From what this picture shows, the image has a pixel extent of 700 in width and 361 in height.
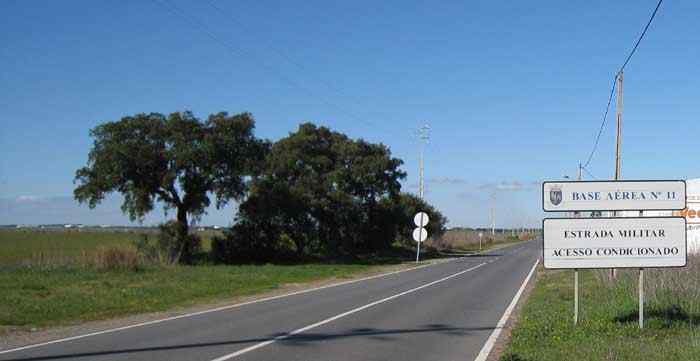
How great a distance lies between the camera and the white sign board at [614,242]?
14227 millimetres

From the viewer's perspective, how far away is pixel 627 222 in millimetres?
14414

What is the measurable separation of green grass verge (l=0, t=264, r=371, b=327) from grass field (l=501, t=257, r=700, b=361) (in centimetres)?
944

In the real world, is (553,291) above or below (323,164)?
below

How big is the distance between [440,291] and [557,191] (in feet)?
34.3

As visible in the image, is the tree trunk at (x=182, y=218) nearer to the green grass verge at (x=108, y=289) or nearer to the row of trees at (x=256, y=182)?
the row of trees at (x=256, y=182)

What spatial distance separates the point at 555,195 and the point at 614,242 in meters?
1.41

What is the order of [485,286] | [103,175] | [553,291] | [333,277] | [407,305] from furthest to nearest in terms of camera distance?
[103,175] < [333,277] < [485,286] < [553,291] < [407,305]

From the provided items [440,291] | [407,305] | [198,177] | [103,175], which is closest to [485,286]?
[440,291]

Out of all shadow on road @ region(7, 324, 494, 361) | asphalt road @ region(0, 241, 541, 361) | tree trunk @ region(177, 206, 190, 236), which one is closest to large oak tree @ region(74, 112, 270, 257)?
tree trunk @ region(177, 206, 190, 236)

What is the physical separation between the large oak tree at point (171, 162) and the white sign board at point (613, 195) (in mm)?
26711

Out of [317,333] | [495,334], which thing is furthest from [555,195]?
[317,333]

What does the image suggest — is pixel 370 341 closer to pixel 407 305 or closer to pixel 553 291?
pixel 407 305

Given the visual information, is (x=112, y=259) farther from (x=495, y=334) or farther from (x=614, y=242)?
(x=614, y=242)

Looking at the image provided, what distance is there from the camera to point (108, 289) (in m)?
22.9
